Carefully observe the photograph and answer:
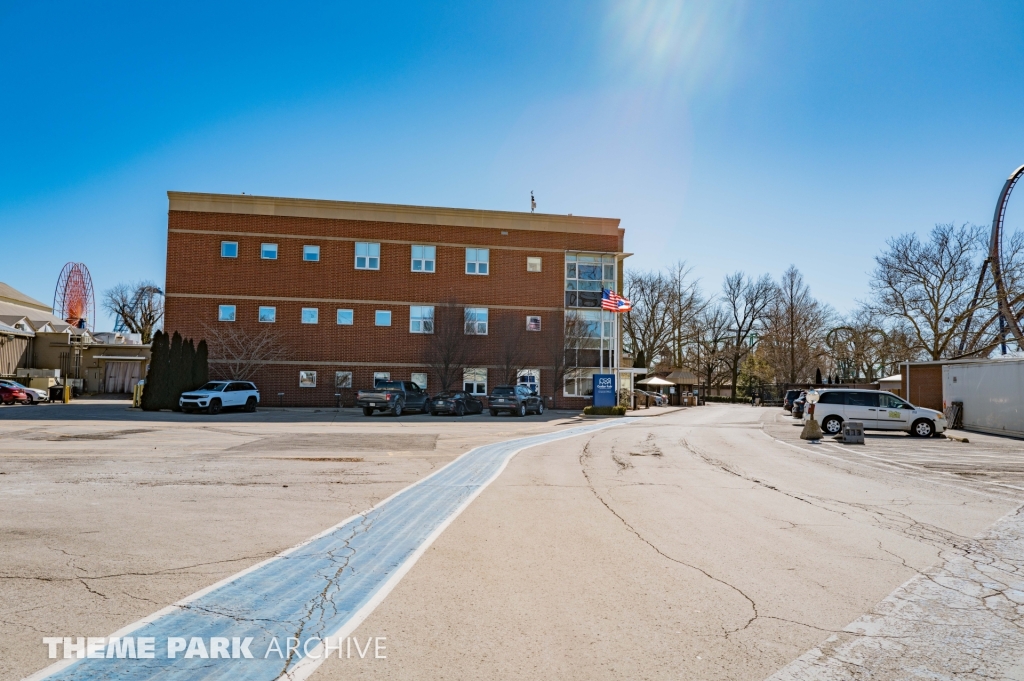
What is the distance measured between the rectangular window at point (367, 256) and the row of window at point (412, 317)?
3028 mm

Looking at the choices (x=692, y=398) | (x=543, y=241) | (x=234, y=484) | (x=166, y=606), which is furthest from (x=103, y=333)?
(x=166, y=606)

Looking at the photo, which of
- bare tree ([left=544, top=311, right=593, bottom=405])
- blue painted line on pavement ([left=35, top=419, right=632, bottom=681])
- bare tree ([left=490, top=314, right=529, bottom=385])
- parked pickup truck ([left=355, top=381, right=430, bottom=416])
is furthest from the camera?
bare tree ([left=544, top=311, right=593, bottom=405])

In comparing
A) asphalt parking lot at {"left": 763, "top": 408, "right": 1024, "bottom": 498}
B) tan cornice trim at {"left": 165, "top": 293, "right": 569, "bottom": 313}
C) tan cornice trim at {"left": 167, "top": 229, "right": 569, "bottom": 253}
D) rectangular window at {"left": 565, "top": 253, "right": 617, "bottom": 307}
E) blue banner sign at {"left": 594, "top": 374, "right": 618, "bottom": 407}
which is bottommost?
asphalt parking lot at {"left": 763, "top": 408, "right": 1024, "bottom": 498}

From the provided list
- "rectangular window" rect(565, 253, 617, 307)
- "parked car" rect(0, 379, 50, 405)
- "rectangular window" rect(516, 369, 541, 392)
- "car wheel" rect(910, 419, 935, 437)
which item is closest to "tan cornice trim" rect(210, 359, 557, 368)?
"rectangular window" rect(516, 369, 541, 392)

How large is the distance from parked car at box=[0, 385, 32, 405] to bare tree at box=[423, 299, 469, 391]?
23620mm

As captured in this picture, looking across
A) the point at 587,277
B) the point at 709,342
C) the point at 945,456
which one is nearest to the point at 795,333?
the point at 709,342

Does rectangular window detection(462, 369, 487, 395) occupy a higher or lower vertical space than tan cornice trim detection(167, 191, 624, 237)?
lower

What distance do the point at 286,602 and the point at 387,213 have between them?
42298 mm

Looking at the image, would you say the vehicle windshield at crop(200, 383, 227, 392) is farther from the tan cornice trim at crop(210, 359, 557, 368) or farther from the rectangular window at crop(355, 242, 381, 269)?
the rectangular window at crop(355, 242, 381, 269)

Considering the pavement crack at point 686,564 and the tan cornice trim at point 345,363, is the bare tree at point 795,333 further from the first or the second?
the pavement crack at point 686,564

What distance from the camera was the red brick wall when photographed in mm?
43844

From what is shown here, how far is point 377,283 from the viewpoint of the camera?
45.6m

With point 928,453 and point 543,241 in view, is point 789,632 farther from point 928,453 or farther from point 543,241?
point 543,241

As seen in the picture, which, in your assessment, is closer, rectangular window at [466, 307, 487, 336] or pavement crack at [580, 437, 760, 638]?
pavement crack at [580, 437, 760, 638]
